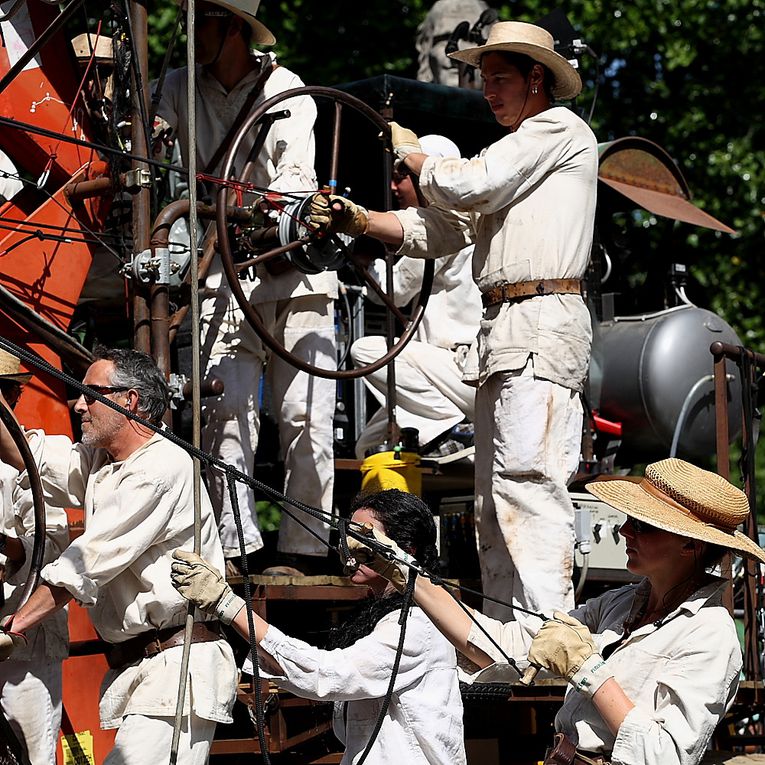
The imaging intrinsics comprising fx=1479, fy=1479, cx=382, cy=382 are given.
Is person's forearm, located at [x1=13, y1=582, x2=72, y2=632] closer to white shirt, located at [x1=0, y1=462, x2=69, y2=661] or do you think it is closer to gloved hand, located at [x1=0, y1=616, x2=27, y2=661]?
gloved hand, located at [x1=0, y1=616, x2=27, y2=661]

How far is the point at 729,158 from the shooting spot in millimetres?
14383

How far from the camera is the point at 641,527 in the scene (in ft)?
12.5

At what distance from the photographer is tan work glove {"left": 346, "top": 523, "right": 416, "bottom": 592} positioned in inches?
153

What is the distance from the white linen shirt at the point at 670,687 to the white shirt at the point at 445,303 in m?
3.32

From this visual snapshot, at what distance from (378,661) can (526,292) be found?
183cm

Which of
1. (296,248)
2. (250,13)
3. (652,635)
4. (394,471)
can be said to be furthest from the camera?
(394,471)

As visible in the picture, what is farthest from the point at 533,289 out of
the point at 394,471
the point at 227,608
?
the point at 227,608

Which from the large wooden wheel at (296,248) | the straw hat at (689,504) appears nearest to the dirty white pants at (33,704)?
the large wooden wheel at (296,248)

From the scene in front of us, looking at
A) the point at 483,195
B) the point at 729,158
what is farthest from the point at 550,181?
the point at 729,158

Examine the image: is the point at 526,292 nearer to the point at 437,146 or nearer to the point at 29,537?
the point at 437,146

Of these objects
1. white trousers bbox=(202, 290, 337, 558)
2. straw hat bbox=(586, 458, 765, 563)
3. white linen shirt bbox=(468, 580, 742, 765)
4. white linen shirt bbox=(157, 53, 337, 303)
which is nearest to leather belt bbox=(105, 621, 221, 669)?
white linen shirt bbox=(468, 580, 742, 765)

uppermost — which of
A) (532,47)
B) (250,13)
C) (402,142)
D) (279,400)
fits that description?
(250,13)

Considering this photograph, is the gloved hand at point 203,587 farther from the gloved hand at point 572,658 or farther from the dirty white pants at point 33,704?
the dirty white pants at point 33,704

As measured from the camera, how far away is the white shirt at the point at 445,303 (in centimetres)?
705
